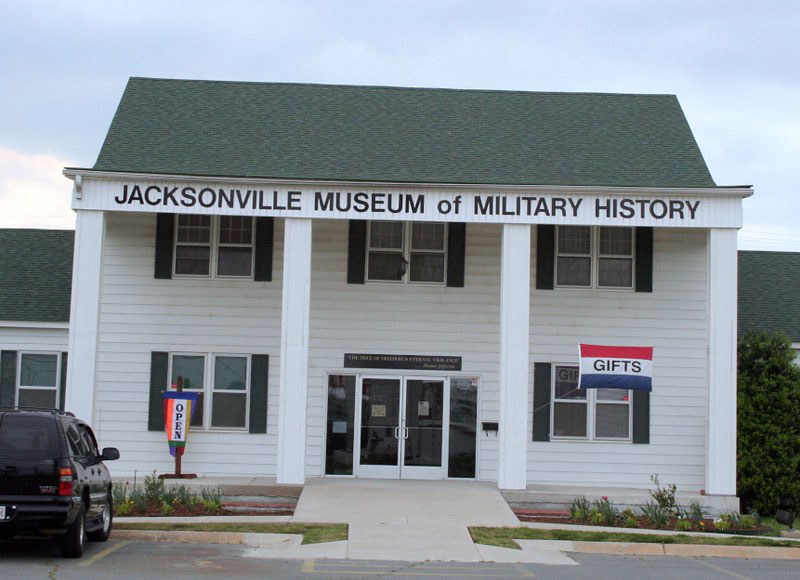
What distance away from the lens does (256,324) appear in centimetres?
2147

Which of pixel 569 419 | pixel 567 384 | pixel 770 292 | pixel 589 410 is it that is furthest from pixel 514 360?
pixel 770 292

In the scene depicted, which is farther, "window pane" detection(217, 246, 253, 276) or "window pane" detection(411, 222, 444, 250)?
"window pane" detection(411, 222, 444, 250)

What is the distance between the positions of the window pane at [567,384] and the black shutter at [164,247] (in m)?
8.28

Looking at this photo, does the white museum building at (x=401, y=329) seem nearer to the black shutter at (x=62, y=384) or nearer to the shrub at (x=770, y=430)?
the shrub at (x=770, y=430)

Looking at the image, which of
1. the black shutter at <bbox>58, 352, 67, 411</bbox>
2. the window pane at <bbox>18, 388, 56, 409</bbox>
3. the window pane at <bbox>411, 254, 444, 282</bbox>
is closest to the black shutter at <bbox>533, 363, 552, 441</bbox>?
the window pane at <bbox>411, 254, 444, 282</bbox>

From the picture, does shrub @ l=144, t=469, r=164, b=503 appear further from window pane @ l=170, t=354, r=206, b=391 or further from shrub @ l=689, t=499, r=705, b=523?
Answer: shrub @ l=689, t=499, r=705, b=523

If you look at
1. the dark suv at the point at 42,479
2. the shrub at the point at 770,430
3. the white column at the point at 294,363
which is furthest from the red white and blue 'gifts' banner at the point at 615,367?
the dark suv at the point at 42,479

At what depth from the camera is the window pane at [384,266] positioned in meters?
21.6

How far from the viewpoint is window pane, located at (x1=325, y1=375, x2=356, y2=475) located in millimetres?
21438

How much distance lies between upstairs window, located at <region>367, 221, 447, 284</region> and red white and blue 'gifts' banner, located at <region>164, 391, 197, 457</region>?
4447 mm

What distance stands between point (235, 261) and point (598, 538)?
9.86 m

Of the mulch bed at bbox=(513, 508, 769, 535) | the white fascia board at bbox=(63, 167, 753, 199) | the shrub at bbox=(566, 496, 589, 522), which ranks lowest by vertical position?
the mulch bed at bbox=(513, 508, 769, 535)

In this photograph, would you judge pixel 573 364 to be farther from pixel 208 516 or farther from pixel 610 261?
pixel 208 516

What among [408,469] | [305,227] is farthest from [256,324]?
[408,469]
